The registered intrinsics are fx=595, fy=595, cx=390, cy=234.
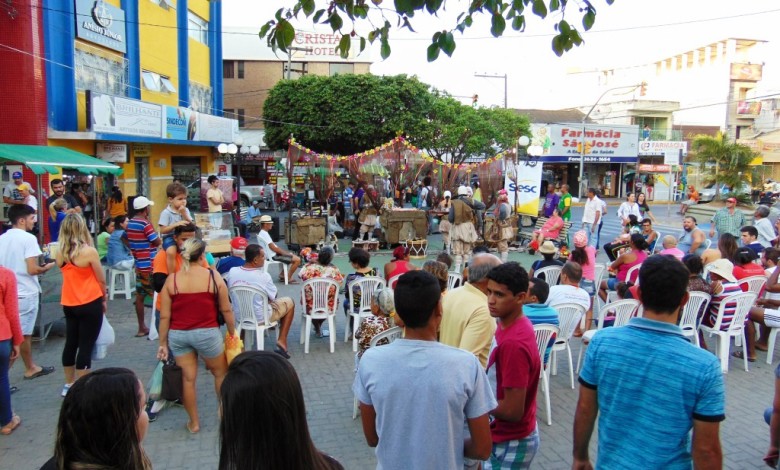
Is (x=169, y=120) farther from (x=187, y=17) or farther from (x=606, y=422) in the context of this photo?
(x=606, y=422)

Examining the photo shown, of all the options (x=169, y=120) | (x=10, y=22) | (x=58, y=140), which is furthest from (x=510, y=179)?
(x=10, y=22)

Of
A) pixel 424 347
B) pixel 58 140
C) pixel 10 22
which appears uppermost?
pixel 10 22

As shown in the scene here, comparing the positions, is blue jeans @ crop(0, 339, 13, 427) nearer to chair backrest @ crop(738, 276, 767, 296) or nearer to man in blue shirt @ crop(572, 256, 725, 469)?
man in blue shirt @ crop(572, 256, 725, 469)

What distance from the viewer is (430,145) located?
27.9 metres

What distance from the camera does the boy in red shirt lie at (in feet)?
8.77

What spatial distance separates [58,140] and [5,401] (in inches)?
423

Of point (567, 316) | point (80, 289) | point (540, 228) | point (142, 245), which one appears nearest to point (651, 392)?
point (567, 316)

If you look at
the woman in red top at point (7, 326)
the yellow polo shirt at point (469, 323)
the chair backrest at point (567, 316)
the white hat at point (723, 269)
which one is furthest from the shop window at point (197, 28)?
the yellow polo shirt at point (469, 323)

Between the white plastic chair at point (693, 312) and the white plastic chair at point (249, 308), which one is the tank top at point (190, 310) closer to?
the white plastic chair at point (249, 308)

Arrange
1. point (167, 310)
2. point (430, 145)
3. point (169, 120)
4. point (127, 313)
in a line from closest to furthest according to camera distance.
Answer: point (167, 310)
point (127, 313)
point (169, 120)
point (430, 145)

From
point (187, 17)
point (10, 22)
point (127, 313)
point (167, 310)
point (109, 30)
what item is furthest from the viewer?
point (187, 17)

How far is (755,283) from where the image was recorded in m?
6.66

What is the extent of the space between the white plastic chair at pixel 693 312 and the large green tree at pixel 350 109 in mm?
20860

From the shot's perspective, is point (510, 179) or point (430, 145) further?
point (430, 145)
